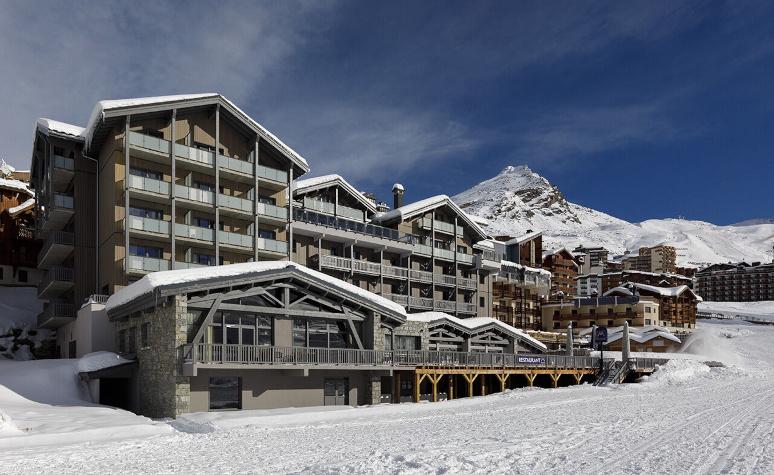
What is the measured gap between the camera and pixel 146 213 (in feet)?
132

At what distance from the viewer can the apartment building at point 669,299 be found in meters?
91.4

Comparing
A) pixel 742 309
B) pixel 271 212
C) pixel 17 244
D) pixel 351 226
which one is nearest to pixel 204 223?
pixel 271 212

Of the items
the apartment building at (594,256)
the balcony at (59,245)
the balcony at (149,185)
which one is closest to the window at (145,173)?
the balcony at (149,185)

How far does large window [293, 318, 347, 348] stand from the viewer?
32.0 m

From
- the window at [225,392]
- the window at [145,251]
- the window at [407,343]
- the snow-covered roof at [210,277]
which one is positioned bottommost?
the window at [225,392]

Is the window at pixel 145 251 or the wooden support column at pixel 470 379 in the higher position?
the window at pixel 145 251

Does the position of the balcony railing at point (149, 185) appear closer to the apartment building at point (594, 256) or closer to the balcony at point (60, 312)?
the balcony at point (60, 312)

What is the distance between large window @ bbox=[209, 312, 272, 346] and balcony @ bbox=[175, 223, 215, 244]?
459 inches

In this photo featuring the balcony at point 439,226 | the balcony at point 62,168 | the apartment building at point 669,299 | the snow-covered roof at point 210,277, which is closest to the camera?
the snow-covered roof at point 210,277

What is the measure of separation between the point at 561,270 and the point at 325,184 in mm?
78448

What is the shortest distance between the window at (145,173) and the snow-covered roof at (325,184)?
1119 centimetres

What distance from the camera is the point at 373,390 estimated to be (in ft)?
112

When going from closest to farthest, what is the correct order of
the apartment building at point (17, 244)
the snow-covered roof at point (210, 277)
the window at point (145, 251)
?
the snow-covered roof at point (210, 277)
the window at point (145, 251)
the apartment building at point (17, 244)

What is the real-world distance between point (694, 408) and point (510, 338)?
19.6 metres
